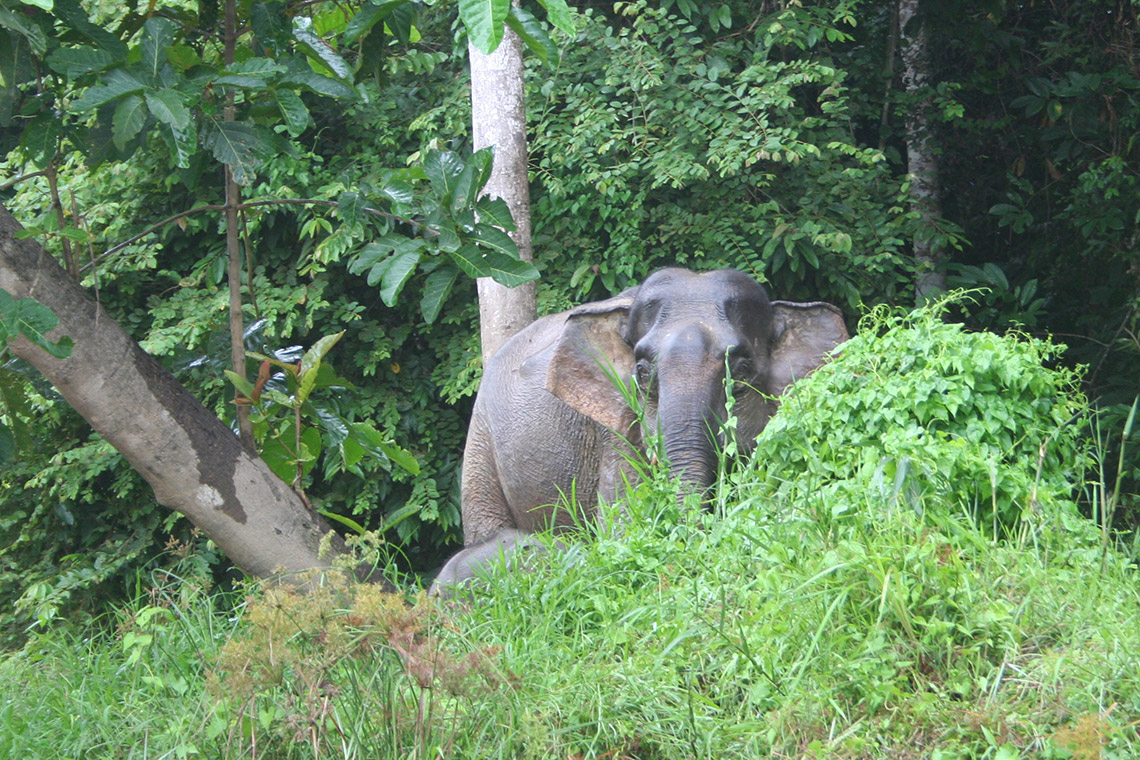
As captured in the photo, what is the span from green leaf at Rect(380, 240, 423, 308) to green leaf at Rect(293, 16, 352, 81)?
2.02ft

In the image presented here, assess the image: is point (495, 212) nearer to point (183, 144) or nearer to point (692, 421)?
point (183, 144)

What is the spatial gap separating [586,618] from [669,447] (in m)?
1.05

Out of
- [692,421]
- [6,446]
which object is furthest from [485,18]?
[692,421]

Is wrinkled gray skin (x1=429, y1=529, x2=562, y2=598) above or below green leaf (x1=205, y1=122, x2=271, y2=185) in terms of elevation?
below

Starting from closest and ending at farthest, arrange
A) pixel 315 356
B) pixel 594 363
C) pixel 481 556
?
pixel 315 356
pixel 594 363
pixel 481 556

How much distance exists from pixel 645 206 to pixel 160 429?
4685mm

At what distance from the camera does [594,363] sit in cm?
467

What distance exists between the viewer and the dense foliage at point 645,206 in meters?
6.84

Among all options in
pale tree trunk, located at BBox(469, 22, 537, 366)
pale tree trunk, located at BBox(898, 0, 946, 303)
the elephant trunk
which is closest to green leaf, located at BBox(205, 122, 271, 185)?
the elephant trunk

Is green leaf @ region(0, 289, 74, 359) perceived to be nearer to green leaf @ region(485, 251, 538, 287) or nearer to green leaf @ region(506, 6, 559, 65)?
green leaf @ region(485, 251, 538, 287)

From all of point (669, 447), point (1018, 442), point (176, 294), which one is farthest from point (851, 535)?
point (176, 294)

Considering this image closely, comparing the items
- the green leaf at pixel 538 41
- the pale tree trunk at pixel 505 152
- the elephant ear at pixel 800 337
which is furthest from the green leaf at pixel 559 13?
the pale tree trunk at pixel 505 152

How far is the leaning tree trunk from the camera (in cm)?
314

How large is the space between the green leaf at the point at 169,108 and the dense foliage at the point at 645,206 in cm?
311
